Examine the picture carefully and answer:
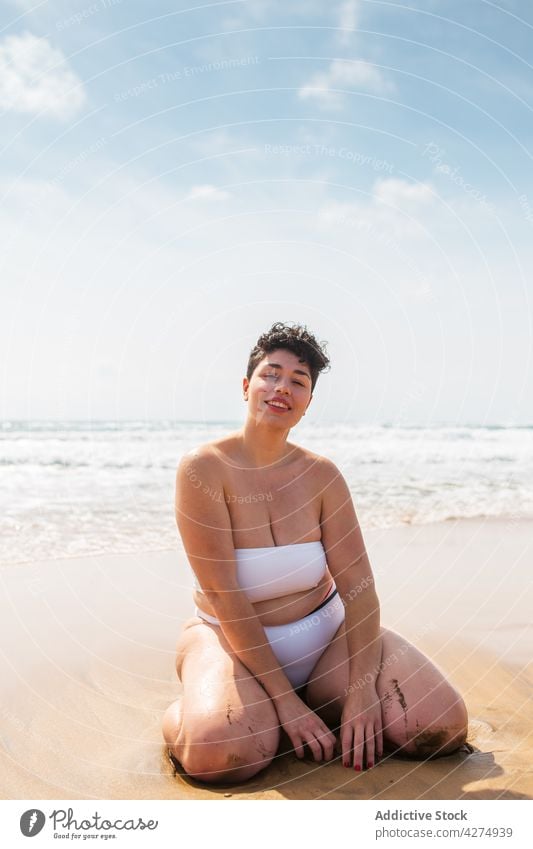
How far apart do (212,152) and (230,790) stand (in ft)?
16.6

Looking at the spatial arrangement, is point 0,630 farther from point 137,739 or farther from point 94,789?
point 94,789

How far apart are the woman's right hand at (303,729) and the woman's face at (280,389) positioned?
5.35 ft

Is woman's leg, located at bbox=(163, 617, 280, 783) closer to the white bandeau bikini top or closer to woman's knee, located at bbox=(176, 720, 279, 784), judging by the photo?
woman's knee, located at bbox=(176, 720, 279, 784)

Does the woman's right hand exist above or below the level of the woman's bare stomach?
below

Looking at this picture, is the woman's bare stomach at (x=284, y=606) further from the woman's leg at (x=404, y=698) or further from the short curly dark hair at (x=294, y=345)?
the short curly dark hair at (x=294, y=345)

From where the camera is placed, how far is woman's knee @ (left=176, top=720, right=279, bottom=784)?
3.39m

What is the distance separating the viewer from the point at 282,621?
4078 millimetres

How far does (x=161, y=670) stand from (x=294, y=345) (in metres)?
2.75

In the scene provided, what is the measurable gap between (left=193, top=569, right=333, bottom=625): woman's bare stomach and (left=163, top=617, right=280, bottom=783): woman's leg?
28cm

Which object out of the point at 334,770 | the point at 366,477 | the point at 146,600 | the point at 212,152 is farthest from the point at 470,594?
the point at 366,477

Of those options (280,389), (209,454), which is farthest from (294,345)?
(209,454)

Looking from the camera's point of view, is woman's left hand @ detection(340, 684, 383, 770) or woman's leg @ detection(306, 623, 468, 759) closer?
woman's left hand @ detection(340, 684, 383, 770)

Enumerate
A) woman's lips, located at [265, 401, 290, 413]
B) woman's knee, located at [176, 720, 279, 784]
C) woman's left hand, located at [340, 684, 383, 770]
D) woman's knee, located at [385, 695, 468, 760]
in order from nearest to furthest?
1. woman's knee, located at [176, 720, 279, 784]
2. woman's left hand, located at [340, 684, 383, 770]
3. woman's knee, located at [385, 695, 468, 760]
4. woman's lips, located at [265, 401, 290, 413]

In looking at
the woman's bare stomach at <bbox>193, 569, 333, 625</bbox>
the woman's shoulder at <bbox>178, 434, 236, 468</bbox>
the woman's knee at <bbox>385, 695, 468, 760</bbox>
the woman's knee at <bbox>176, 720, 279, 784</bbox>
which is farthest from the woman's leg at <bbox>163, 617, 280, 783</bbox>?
the woman's shoulder at <bbox>178, 434, 236, 468</bbox>
